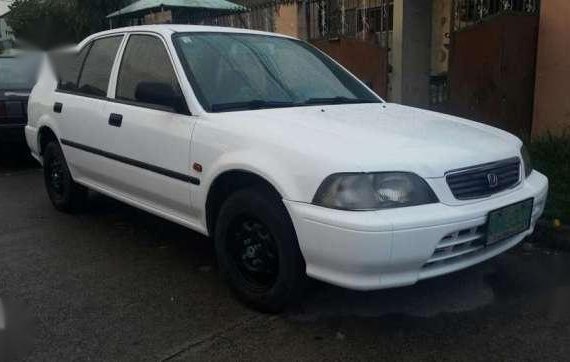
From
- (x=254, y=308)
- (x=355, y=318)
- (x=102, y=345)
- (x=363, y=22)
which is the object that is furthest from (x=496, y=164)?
(x=363, y=22)

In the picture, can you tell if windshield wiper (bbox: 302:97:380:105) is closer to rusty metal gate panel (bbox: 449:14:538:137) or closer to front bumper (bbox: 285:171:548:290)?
front bumper (bbox: 285:171:548:290)

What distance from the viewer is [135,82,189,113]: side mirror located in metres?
3.75

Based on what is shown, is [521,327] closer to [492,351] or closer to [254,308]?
[492,351]

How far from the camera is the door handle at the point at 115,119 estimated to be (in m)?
4.26

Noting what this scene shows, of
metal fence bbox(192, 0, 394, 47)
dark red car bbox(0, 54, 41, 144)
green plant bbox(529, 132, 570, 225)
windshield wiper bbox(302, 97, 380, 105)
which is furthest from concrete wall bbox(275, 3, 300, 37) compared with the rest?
windshield wiper bbox(302, 97, 380, 105)

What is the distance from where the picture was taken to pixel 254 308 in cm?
346

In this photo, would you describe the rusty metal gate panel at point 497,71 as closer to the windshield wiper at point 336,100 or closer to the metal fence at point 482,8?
the metal fence at point 482,8

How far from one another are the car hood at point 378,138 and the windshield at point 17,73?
447 centimetres

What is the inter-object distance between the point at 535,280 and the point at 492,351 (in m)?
1.08

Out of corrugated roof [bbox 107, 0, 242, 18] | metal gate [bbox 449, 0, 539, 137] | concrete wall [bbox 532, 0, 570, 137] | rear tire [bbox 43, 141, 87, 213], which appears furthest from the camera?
corrugated roof [bbox 107, 0, 242, 18]

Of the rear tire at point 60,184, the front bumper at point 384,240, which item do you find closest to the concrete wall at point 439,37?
the rear tire at point 60,184

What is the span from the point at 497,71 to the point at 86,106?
14.1ft

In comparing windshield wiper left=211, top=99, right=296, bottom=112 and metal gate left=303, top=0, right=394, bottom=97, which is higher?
metal gate left=303, top=0, right=394, bottom=97

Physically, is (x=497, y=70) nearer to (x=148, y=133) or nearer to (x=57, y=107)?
(x=148, y=133)
